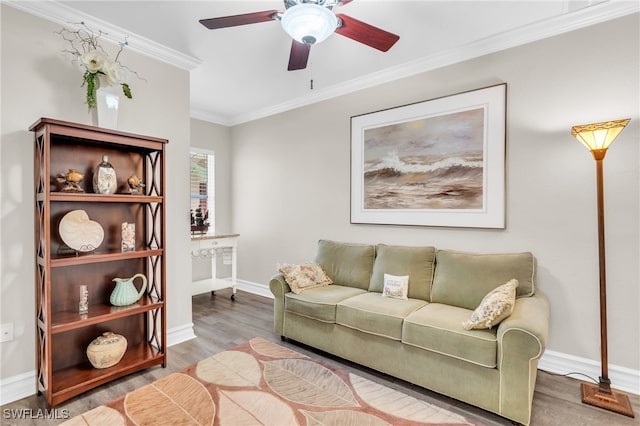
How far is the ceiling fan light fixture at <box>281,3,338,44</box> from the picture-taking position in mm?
1642

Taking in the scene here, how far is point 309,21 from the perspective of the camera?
66.1 inches

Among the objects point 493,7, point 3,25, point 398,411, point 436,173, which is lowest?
point 398,411

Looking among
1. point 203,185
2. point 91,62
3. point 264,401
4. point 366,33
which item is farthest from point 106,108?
point 203,185

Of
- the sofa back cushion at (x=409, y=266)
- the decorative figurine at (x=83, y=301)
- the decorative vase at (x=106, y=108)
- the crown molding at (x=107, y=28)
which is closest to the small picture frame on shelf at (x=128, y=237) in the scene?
the decorative figurine at (x=83, y=301)

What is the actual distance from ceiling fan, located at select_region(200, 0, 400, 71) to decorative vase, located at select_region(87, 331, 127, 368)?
7.74 feet

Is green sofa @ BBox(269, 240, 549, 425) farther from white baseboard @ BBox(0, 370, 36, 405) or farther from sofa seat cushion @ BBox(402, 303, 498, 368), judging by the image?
white baseboard @ BBox(0, 370, 36, 405)

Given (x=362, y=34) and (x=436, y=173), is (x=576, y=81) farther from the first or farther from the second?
(x=362, y=34)

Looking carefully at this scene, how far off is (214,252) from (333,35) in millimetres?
3318

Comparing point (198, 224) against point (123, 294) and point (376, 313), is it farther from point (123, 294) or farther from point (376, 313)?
Result: point (376, 313)

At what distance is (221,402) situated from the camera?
213 cm

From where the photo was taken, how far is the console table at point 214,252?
422 cm

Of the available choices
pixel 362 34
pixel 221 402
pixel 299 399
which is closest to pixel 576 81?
pixel 362 34

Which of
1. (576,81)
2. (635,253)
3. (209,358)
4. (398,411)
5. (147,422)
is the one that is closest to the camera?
(147,422)

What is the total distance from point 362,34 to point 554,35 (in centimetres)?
171
